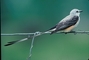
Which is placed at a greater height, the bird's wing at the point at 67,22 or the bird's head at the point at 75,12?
the bird's head at the point at 75,12

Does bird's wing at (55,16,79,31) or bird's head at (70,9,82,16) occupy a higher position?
bird's head at (70,9,82,16)

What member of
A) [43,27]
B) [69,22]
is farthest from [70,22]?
[43,27]

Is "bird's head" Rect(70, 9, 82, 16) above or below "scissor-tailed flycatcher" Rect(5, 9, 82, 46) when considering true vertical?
above

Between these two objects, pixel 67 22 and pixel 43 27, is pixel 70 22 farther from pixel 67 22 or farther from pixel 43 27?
pixel 43 27

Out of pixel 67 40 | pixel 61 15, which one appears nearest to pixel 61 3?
pixel 61 15

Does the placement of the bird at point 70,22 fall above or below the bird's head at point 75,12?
below

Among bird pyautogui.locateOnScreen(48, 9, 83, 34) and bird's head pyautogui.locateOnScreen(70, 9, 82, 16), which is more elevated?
bird's head pyautogui.locateOnScreen(70, 9, 82, 16)
